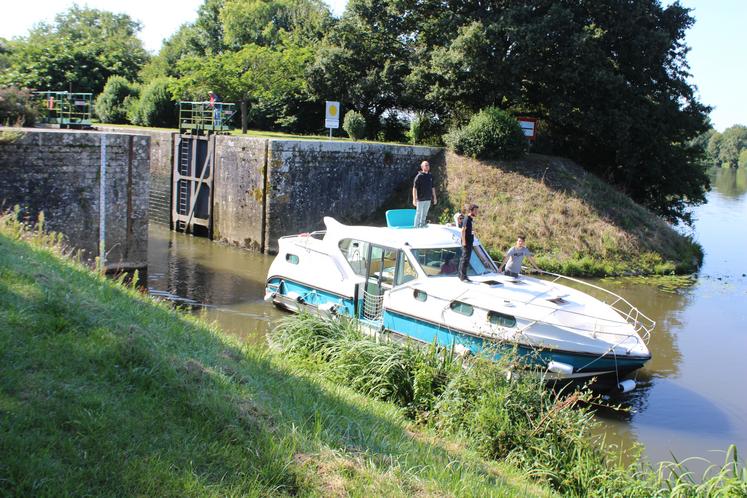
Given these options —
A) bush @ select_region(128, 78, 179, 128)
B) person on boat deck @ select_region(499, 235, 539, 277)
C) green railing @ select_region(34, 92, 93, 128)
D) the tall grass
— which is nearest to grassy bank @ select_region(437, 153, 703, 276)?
person on boat deck @ select_region(499, 235, 539, 277)

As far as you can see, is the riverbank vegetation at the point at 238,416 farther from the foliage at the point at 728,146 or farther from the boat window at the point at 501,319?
the foliage at the point at 728,146

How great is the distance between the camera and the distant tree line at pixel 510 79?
896 inches

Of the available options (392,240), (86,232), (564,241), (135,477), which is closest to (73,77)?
(86,232)

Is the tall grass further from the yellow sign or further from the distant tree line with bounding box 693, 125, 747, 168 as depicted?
the distant tree line with bounding box 693, 125, 747, 168

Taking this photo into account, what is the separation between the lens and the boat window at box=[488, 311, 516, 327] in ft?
32.9

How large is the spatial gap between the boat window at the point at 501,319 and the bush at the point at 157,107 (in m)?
26.3

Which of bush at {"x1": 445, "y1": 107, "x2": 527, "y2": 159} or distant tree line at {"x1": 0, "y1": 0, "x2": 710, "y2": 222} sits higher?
distant tree line at {"x1": 0, "y1": 0, "x2": 710, "y2": 222}

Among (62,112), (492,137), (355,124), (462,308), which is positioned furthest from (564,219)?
(62,112)

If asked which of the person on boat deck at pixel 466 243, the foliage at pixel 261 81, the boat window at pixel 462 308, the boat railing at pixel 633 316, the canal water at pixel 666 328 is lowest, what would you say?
the canal water at pixel 666 328

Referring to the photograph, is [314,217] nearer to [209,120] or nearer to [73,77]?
[209,120]

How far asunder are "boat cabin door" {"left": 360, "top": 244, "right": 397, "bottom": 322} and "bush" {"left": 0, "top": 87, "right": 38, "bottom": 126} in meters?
14.9

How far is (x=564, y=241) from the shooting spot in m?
20.3

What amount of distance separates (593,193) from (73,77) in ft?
100

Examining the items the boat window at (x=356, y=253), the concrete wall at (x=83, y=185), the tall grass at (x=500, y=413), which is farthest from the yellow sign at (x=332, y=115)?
the tall grass at (x=500, y=413)
